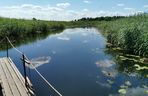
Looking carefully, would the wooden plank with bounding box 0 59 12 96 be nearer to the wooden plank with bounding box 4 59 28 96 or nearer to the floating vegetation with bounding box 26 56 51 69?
the wooden plank with bounding box 4 59 28 96

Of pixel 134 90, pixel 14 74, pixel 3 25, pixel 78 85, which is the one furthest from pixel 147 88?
pixel 3 25

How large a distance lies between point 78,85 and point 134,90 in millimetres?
2908

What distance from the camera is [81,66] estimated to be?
1745cm

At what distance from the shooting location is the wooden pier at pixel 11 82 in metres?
9.31

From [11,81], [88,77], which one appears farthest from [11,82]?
[88,77]

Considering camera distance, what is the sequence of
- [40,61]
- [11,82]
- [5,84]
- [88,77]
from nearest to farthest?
[5,84] → [11,82] → [88,77] → [40,61]

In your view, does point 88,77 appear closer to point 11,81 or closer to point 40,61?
point 11,81

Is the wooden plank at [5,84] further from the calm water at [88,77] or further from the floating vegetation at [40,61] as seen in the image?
the floating vegetation at [40,61]

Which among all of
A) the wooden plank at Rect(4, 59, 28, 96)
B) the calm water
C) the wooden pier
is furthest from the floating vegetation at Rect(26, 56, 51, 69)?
the wooden plank at Rect(4, 59, 28, 96)

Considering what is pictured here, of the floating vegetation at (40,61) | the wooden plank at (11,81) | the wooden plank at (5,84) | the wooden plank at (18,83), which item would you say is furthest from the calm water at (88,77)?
the wooden plank at (5,84)

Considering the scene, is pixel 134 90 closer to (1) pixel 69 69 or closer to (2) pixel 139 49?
(1) pixel 69 69

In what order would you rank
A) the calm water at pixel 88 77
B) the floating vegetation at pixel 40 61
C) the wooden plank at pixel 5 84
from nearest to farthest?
the wooden plank at pixel 5 84
the calm water at pixel 88 77
the floating vegetation at pixel 40 61

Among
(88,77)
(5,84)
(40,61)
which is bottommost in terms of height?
(88,77)

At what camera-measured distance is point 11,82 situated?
10609mm
